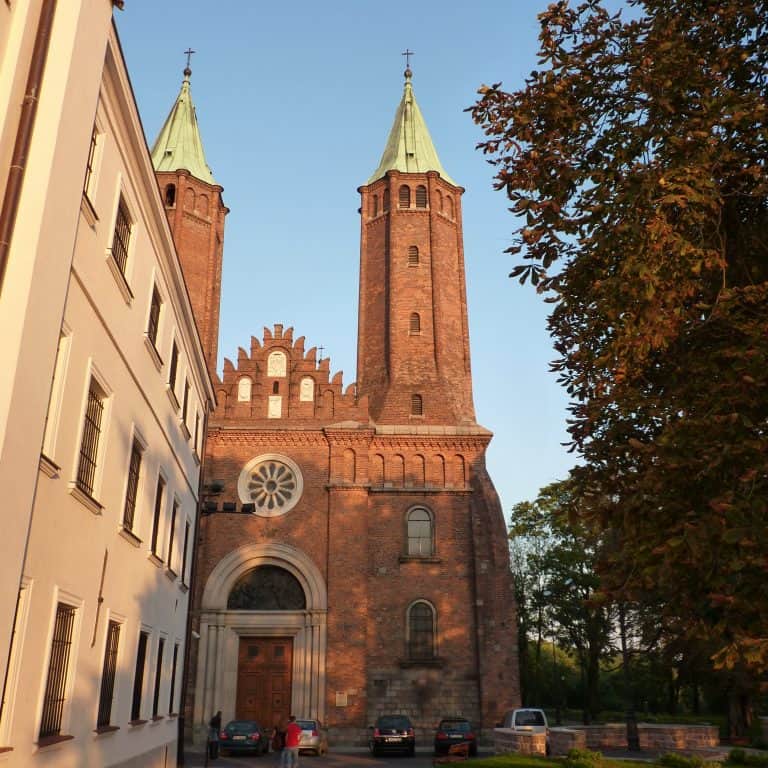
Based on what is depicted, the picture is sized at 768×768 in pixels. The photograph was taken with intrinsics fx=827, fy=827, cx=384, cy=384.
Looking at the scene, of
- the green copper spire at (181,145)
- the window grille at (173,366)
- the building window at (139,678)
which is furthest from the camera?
the green copper spire at (181,145)

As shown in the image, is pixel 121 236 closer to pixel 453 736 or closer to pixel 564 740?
pixel 564 740

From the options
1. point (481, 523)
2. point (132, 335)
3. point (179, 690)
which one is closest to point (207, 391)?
point (179, 690)

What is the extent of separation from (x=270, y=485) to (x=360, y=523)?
12.3 ft

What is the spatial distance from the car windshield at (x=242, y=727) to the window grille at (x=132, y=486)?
13.5 m

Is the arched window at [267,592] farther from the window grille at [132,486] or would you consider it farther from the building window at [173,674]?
the window grille at [132,486]

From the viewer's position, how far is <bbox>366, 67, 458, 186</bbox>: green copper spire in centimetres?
3725

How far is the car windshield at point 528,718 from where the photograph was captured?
2525cm

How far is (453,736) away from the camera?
79.8ft

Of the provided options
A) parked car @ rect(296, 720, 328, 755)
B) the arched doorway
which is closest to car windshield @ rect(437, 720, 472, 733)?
parked car @ rect(296, 720, 328, 755)

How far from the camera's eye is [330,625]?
28344 millimetres

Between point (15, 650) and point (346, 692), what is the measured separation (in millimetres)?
20781

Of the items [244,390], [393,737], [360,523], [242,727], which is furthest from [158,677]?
[244,390]

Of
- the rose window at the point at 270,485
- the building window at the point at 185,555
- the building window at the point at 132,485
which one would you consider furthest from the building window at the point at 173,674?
the rose window at the point at 270,485

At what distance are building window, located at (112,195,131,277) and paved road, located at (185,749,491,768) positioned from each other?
14.4 meters
